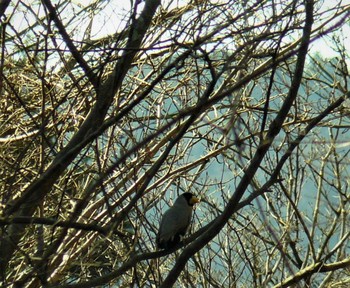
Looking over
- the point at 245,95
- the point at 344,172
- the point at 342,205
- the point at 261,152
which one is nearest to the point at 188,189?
the point at 245,95

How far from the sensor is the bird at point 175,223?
20.9 feet

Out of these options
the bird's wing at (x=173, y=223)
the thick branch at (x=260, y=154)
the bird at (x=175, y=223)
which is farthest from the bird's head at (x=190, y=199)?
the thick branch at (x=260, y=154)

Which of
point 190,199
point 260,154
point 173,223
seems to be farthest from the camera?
point 190,199

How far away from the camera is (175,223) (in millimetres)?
6590

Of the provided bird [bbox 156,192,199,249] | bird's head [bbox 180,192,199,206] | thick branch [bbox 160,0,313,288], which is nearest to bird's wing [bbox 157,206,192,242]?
bird [bbox 156,192,199,249]

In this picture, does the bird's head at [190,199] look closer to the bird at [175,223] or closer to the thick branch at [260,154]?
the bird at [175,223]

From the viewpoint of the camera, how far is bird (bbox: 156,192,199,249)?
20.9 ft

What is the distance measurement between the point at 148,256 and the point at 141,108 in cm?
357

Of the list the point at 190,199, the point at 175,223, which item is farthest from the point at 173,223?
the point at 190,199

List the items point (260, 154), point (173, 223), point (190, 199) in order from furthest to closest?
point (190, 199) < point (173, 223) < point (260, 154)

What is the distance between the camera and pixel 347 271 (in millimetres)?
7848

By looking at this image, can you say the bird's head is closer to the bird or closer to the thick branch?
the bird

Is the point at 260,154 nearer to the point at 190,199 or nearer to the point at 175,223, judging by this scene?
the point at 175,223

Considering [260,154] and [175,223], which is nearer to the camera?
[260,154]
